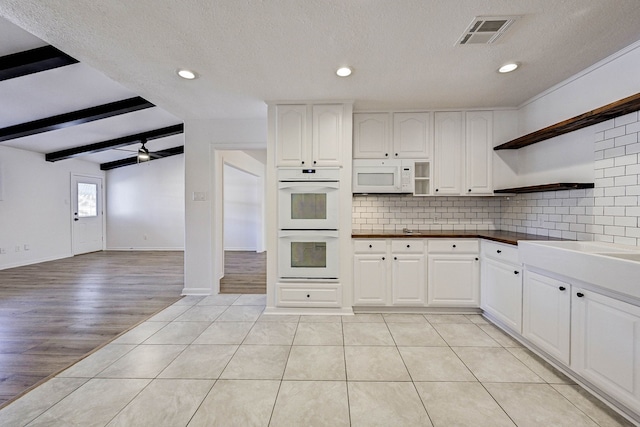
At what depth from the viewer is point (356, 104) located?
9.61 feet

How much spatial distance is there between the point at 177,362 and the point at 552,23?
354 centimetres

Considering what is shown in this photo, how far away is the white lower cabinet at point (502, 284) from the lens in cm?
228

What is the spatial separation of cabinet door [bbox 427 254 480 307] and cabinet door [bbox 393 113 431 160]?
1.20m

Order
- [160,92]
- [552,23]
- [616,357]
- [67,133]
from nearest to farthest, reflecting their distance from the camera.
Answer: [616,357] < [552,23] < [160,92] < [67,133]

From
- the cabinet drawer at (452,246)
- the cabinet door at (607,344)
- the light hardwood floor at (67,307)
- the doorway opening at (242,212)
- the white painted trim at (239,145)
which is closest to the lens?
the cabinet door at (607,344)

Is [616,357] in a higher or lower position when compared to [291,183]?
lower

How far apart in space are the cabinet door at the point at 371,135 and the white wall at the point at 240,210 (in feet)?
15.7

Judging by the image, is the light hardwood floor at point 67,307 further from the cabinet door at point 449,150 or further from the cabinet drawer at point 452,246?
the cabinet door at point 449,150

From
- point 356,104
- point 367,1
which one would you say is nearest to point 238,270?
point 356,104

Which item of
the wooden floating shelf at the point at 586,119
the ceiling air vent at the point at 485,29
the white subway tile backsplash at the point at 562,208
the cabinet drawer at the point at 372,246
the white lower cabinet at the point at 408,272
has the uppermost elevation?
the ceiling air vent at the point at 485,29

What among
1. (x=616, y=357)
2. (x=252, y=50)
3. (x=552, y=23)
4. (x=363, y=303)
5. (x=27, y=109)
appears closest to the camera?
(x=616, y=357)

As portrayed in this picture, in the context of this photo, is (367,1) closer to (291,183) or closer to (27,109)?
(291,183)

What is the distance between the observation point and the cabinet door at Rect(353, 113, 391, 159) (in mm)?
3066

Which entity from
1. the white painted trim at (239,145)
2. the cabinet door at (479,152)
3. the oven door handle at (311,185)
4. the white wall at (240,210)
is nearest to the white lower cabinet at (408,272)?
the oven door handle at (311,185)
